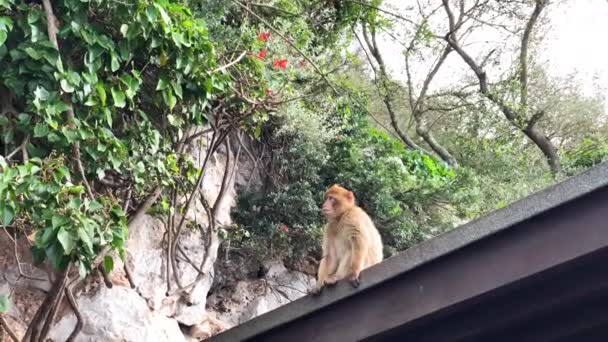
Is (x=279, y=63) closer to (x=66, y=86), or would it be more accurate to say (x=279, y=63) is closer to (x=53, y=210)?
(x=66, y=86)

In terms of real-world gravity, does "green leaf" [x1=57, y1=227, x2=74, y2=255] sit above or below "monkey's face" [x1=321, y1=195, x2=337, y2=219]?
below

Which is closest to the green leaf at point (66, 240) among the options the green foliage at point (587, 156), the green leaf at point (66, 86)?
the green leaf at point (66, 86)

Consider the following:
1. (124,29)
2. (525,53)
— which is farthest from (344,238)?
(525,53)

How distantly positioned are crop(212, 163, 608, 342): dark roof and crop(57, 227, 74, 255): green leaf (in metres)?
1.28

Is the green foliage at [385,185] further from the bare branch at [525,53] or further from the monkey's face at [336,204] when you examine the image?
the bare branch at [525,53]

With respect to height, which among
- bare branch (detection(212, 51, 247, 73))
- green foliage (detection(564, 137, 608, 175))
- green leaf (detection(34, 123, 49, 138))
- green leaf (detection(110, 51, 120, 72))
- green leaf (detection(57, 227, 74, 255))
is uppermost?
green foliage (detection(564, 137, 608, 175))

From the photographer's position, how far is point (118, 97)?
446 centimetres

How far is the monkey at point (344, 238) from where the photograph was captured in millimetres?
4363

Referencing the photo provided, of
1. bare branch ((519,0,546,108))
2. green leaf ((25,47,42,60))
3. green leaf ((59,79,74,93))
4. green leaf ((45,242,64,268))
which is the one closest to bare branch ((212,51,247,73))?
green leaf ((59,79,74,93))

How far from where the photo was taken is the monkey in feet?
14.3

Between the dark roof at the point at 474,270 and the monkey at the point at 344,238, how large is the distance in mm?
839

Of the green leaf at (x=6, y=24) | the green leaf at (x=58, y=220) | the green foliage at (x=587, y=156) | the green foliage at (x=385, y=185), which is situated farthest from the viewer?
the green foliage at (x=587, y=156)

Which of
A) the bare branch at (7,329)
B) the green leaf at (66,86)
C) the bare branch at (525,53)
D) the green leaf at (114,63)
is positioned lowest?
the bare branch at (7,329)

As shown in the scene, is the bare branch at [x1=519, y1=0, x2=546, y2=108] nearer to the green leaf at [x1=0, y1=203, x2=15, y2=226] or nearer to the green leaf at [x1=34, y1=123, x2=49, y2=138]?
the green leaf at [x1=34, y1=123, x2=49, y2=138]
